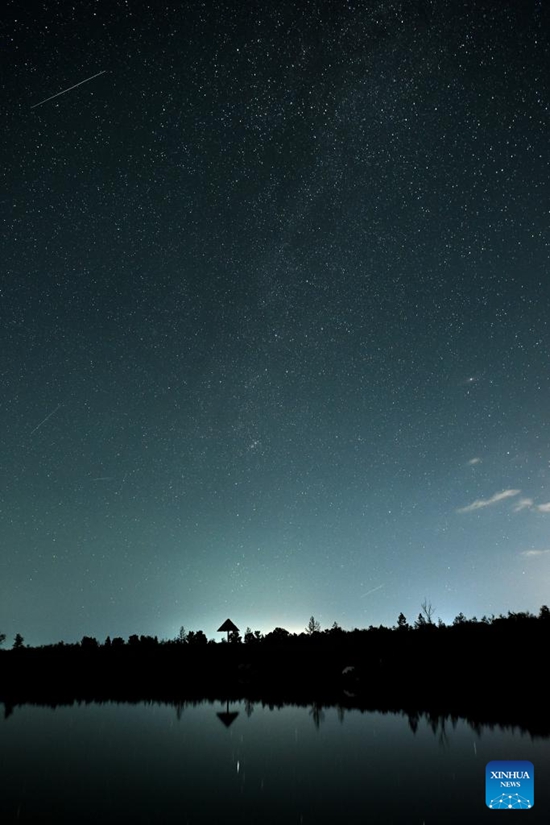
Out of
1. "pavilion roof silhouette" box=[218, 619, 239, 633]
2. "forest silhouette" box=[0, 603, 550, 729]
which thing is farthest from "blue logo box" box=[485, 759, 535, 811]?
"pavilion roof silhouette" box=[218, 619, 239, 633]

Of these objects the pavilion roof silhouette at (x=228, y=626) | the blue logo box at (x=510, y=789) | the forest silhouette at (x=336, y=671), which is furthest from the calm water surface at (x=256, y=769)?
the pavilion roof silhouette at (x=228, y=626)

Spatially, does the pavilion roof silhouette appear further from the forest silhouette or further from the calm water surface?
the calm water surface

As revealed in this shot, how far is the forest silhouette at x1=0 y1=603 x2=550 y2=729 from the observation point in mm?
19891

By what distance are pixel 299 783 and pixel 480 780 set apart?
9.69 ft

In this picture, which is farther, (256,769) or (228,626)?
(228,626)

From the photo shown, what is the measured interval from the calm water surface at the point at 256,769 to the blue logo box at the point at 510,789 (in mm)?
167

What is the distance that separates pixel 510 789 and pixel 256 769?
4350 millimetres

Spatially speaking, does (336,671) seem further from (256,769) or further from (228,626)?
(256,769)

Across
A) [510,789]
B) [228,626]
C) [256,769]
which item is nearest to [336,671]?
[228,626]

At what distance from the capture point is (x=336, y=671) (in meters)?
28.1

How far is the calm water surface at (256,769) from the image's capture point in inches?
273

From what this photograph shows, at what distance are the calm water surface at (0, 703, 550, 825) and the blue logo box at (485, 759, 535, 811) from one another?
6.6 inches

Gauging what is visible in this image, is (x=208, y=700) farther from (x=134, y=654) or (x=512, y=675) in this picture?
(x=134, y=654)

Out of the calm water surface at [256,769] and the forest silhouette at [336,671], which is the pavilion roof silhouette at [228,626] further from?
the calm water surface at [256,769]
